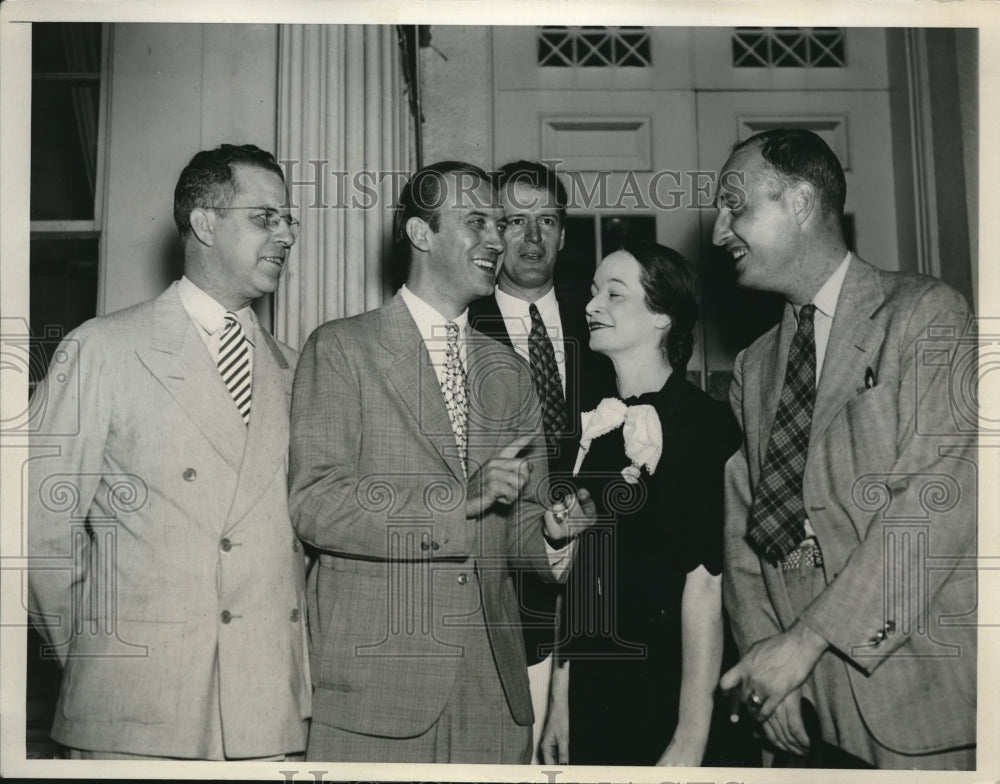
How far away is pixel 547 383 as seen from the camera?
141 inches

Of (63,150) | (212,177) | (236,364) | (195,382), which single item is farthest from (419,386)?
(63,150)

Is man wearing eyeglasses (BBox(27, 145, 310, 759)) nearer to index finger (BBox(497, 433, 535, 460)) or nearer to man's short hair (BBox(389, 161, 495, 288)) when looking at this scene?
man's short hair (BBox(389, 161, 495, 288))

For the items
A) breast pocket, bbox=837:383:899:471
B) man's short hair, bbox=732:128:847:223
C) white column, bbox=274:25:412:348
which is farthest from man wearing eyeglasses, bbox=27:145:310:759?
breast pocket, bbox=837:383:899:471

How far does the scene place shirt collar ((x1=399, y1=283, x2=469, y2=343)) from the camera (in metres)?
3.47

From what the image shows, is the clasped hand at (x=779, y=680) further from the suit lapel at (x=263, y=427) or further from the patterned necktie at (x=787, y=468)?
the suit lapel at (x=263, y=427)

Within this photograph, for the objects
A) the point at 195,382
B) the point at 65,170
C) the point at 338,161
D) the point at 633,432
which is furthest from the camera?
the point at 65,170

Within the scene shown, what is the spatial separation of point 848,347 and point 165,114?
87.3 inches

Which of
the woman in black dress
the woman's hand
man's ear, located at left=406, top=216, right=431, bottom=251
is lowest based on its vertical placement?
the woman's hand

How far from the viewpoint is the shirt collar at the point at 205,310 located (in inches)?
136

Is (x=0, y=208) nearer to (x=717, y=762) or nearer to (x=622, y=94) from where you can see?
(x=622, y=94)

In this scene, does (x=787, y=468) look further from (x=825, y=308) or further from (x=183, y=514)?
(x=183, y=514)

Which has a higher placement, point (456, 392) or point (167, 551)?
point (456, 392)

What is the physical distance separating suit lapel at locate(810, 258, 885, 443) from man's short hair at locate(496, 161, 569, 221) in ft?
2.92

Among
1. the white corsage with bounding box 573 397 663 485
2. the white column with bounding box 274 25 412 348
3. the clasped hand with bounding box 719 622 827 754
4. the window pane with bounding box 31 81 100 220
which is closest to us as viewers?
the clasped hand with bounding box 719 622 827 754
